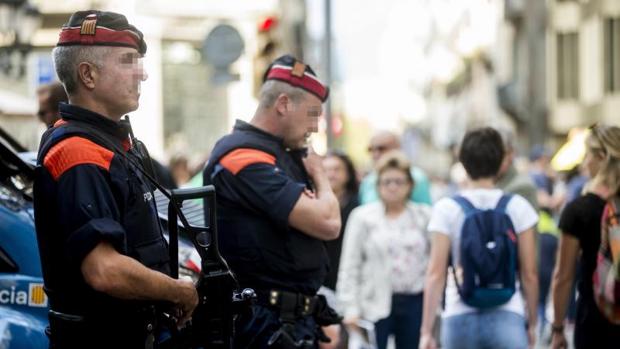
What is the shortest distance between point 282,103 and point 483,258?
62.7 inches

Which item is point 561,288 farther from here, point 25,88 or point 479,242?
point 25,88


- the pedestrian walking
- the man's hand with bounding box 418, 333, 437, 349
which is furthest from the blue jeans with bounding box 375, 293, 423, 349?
the man's hand with bounding box 418, 333, 437, 349

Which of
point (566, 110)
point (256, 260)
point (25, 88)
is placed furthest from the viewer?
point (566, 110)

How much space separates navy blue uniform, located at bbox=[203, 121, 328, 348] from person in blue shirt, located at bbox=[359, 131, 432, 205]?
4648 millimetres

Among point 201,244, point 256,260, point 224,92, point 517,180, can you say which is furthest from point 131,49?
point 224,92

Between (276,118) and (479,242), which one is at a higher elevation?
(276,118)

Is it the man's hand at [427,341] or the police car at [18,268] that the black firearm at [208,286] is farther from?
the man's hand at [427,341]

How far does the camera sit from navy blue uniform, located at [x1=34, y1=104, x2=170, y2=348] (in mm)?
3939

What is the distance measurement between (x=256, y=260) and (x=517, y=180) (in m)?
4.86

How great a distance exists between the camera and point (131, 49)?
13.9 feet

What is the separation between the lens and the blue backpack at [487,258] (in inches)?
263

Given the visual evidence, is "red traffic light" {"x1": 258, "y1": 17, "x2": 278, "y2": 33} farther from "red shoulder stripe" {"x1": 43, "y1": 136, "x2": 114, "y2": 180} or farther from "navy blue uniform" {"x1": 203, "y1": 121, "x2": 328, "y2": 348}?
"red shoulder stripe" {"x1": 43, "y1": 136, "x2": 114, "y2": 180}

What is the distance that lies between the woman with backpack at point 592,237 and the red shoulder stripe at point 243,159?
1.76 metres

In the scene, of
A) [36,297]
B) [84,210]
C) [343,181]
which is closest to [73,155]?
[84,210]
